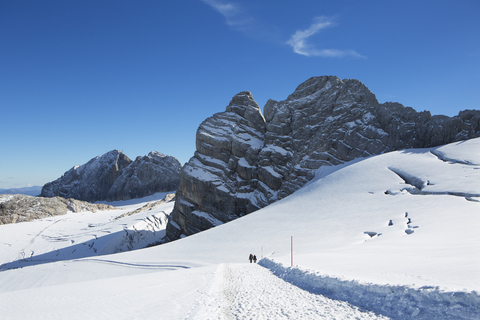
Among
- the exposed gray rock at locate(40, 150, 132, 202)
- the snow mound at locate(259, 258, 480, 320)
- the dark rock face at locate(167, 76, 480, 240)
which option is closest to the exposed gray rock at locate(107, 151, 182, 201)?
the exposed gray rock at locate(40, 150, 132, 202)

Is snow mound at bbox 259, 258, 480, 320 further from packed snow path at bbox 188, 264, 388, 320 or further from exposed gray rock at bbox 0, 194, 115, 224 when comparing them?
exposed gray rock at bbox 0, 194, 115, 224

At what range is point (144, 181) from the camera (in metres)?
116

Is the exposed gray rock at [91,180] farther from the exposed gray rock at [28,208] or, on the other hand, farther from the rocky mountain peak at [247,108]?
the rocky mountain peak at [247,108]

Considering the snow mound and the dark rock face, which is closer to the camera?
the snow mound

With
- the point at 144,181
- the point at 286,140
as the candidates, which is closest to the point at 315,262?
the point at 286,140

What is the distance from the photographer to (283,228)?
91.2ft

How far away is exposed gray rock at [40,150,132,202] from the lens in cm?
12119

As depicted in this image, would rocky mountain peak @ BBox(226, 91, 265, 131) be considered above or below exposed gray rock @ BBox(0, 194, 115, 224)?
above

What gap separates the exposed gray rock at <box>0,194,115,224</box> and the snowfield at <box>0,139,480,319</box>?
1587cm

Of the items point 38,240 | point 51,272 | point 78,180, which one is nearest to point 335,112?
point 51,272

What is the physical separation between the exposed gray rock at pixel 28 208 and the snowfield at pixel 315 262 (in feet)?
52.1

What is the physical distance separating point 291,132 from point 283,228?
3310cm

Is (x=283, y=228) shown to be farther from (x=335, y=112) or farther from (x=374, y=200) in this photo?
(x=335, y=112)

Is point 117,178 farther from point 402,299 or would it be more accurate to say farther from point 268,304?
point 402,299
